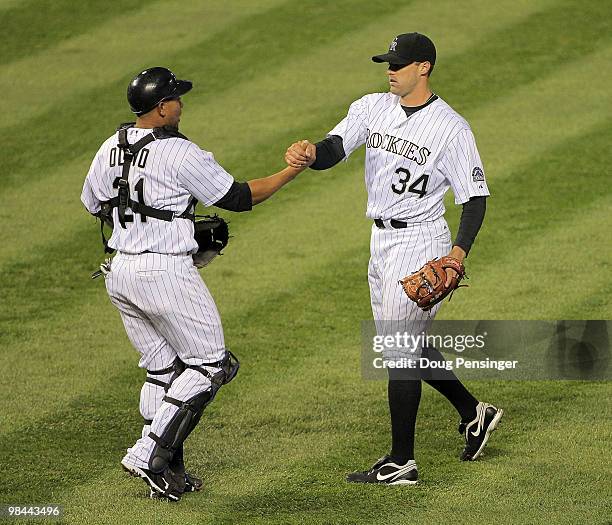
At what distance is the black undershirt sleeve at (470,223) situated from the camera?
5.85 m

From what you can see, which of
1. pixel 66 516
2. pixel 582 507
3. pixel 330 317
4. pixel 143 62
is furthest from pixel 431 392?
pixel 143 62

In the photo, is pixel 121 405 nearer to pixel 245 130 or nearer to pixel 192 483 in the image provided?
pixel 192 483

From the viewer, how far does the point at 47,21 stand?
1350 cm

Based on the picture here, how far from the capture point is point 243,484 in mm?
5879

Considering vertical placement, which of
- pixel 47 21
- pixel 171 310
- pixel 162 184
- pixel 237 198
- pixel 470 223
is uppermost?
pixel 162 184

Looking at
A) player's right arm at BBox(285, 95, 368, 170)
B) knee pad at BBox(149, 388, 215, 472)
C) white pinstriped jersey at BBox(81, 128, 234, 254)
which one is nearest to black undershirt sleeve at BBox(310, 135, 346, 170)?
player's right arm at BBox(285, 95, 368, 170)

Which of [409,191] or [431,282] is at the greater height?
[409,191]

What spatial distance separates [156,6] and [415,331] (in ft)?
28.8

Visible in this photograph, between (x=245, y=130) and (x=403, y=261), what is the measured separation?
575cm

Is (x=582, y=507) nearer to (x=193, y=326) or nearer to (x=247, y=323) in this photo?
(x=193, y=326)

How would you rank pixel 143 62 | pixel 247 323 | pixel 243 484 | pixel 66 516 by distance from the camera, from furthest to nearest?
pixel 143 62
pixel 247 323
pixel 243 484
pixel 66 516

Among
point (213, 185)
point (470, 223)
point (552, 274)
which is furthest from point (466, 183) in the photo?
point (552, 274)

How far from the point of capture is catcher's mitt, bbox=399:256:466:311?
18.7 ft

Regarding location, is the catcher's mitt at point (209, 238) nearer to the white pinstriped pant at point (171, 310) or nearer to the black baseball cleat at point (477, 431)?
the white pinstriped pant at point (171, 310)
